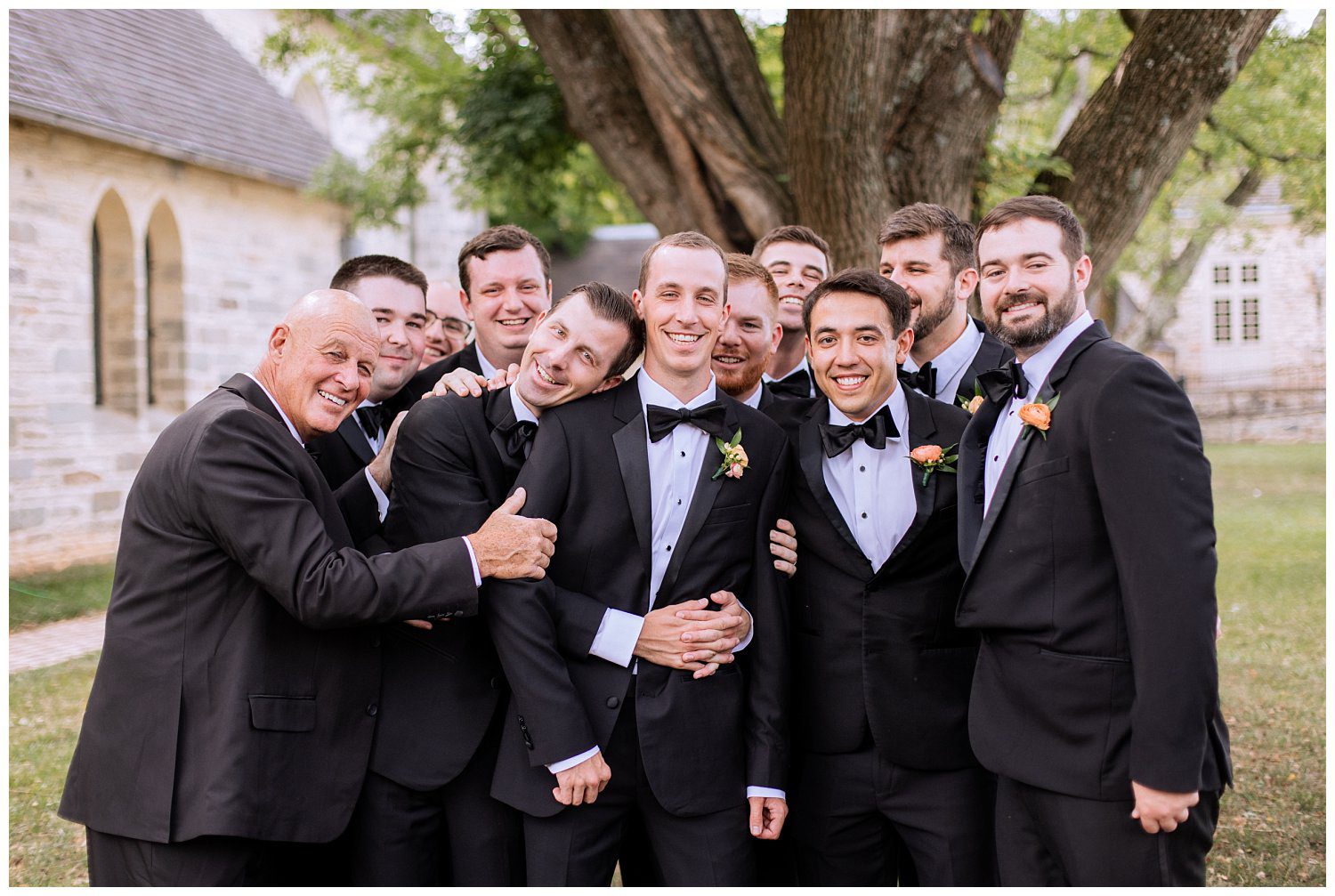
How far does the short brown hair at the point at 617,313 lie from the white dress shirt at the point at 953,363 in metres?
1.27

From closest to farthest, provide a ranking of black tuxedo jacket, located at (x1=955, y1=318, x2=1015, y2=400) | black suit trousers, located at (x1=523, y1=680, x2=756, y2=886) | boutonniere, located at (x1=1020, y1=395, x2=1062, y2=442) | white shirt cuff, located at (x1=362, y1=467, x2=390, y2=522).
A: 1. boutonniere, located at (x1=1020, y1=395, x2=1062, y2=442)
2. black suit trousers, located at (x1=523, y1=680, x2=756, y2=886)
3. white shirt cuff, located at (x1=362, y1=467, x2=390, y2=522)
4. black tuxedo jacket, located at (x1=955, y1=318, x2=1015, y2=400)

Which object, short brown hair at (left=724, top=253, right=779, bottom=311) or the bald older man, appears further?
short brown hair at (left=724, top=253, right=779, bottom=311)

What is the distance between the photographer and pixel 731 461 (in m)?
3.40

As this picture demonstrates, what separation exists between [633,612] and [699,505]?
40cm

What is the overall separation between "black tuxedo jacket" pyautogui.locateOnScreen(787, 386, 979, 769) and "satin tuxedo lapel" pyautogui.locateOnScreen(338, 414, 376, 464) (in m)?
Answer: 1.81

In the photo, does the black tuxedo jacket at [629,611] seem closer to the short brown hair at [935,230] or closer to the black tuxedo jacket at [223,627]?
the black tuxedo jacket at [223,627]

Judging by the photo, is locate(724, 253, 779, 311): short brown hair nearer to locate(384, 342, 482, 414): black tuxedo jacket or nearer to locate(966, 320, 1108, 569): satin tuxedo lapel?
locate(384, 342, 482, 414): black tuxedo jacket

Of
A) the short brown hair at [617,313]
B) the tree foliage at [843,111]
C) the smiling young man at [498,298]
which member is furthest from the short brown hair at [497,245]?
the tree foliage at [843,111]

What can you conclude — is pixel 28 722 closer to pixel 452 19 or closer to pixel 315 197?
pixel 452 19

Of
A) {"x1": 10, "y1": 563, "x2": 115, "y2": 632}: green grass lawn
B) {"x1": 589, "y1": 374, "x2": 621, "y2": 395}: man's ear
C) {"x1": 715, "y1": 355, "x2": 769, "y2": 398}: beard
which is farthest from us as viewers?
Answer: {"x1": 10, "y1": 563, "x2": 115, "y2": 632}: green grass lawn

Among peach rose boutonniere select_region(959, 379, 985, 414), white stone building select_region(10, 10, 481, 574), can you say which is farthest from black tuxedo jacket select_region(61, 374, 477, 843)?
white stone building select_region(10, 10, 481, 574)

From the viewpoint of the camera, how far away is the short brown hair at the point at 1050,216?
10.4 feet

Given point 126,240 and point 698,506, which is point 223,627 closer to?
point 698,506

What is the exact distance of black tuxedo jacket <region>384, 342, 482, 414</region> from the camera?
14.7ft
